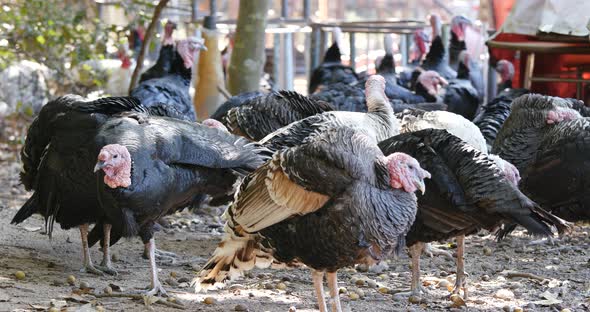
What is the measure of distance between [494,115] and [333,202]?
4014 millimetres

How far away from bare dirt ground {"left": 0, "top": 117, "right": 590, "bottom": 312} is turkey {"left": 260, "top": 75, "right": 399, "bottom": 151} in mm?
931

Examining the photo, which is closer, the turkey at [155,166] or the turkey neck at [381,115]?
the turkey at [155,166]

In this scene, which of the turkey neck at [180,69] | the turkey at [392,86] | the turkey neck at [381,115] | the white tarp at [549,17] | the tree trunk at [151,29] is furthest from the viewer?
the turkey at [392,86]

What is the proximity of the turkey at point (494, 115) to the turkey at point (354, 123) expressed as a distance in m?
1.45

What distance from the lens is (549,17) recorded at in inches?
349

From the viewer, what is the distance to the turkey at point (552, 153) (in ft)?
20.3

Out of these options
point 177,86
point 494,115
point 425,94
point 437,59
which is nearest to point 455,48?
point 437,59

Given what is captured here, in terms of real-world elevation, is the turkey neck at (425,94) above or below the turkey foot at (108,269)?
above

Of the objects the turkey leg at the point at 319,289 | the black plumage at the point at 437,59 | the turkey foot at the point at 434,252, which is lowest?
the turkey foot at the point at 434,252

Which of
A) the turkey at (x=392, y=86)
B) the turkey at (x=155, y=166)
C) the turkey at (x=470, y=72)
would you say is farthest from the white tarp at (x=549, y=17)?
the turkey at (x=155, y=166)

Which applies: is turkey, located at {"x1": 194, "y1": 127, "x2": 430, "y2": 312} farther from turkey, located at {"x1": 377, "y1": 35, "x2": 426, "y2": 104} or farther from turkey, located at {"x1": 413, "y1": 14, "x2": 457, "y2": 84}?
turkey, located at {"x1": 413, "y1": 14, "x2": 457, "y2": 84}

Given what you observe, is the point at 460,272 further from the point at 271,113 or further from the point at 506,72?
the point at 506,72

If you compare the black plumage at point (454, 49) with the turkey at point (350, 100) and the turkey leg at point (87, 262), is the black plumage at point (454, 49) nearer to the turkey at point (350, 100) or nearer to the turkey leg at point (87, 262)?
the turkey at point (350, 100)

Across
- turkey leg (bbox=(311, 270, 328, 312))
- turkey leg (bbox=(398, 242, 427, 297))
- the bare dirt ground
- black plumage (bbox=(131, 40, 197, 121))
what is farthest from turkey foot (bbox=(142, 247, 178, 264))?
turkey leg (bbox=(311, 270, 328, 312))
